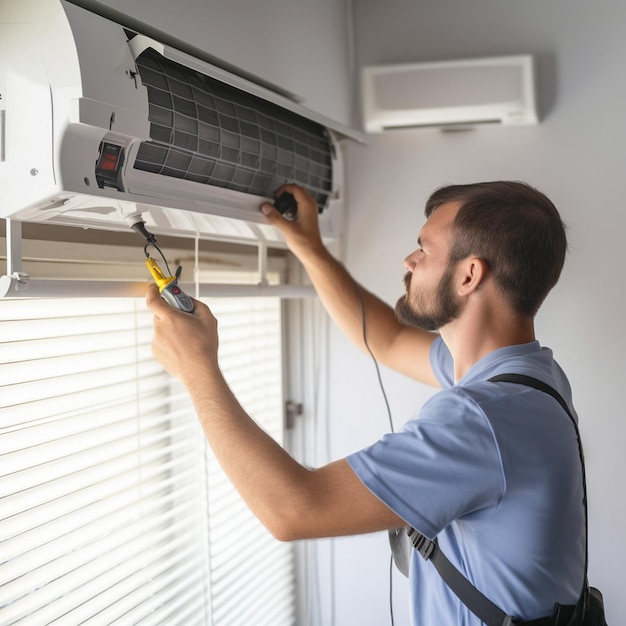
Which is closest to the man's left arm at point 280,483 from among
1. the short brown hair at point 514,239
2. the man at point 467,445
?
the man at point 467,445

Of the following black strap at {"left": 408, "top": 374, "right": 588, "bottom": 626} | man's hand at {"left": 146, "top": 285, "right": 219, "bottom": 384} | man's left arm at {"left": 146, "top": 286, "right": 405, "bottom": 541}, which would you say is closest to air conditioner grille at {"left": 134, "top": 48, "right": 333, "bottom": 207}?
man's hand at {"left": 146, "top": 285, "right": 219, "bottom": 384}

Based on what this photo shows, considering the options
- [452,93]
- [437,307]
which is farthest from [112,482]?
[452,93]

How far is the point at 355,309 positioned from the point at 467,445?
72cm

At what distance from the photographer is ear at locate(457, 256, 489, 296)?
1.20 meters

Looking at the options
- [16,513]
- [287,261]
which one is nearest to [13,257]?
[16,513]

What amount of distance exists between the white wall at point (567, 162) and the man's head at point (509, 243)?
55 cm

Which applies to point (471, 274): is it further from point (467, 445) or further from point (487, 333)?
point (467, 445)

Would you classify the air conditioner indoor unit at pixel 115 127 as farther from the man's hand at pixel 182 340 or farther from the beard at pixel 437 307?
the beard at pixel 437 307

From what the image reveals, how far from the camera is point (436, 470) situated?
0.97 meters

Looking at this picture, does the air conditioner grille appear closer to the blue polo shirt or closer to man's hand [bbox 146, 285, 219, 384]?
man's hand [bbox 146, 285, 219, 384]

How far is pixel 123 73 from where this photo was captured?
3.14 feet

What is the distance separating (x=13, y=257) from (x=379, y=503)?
644 millimetres

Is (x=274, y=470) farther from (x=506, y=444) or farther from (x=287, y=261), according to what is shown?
(x=287, y=261)

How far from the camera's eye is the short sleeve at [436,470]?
38.4 inches
